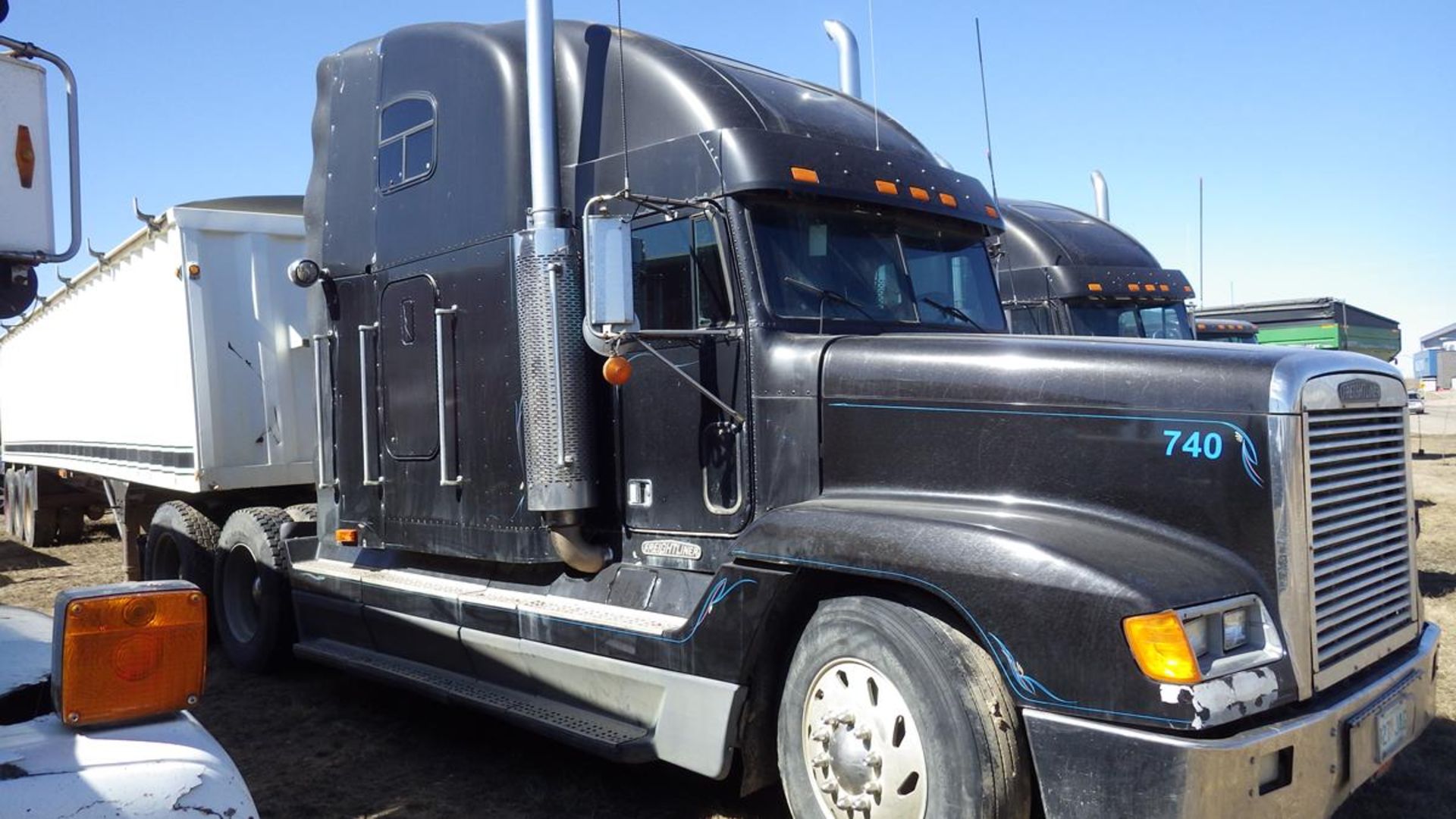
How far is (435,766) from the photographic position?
5.42 meters

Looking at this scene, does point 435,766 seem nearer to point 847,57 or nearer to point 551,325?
point 551,325

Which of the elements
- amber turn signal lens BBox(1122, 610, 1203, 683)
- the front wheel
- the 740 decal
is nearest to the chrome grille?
Result: the 740 decal

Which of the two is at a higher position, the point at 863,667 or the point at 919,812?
the point at 863,667

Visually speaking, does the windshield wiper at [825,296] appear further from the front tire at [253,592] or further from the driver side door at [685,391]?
the front tire at [253,592]

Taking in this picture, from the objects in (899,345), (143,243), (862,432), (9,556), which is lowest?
(9,556)

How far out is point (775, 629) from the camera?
4.09m

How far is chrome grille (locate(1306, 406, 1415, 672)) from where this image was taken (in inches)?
135

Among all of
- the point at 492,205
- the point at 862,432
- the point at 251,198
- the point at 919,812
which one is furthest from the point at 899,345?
the point at 251,198

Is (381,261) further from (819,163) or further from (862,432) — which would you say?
(862,432)

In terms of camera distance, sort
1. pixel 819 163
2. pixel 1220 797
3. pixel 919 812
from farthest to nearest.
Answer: pixel 819 163, pixel 919 812, pixel 1220 797

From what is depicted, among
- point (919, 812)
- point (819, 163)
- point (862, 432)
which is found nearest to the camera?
point (919, 812)

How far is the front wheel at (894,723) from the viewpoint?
11.0 ft

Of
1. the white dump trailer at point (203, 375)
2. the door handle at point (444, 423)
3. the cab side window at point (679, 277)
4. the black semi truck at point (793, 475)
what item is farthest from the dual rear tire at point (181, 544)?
the cab side window at point (679, 277)

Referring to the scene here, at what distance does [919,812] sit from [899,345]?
5.21 ft
